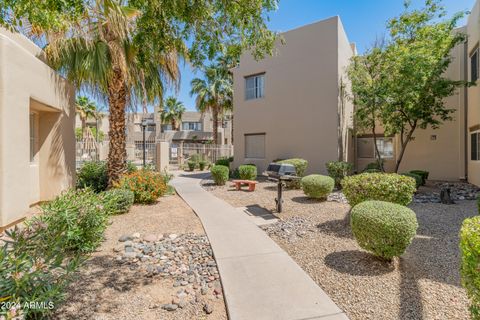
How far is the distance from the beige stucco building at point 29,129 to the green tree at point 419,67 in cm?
1270

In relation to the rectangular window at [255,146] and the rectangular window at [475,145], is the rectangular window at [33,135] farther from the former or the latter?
the rectangular window at [475,145]

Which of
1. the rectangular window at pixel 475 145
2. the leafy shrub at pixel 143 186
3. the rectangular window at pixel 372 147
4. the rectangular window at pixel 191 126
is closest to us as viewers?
the leafy shrub at pixel 143 186

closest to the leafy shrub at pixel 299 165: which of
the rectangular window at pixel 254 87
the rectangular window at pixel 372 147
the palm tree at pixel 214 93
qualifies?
the rectangular window at pixel 254 87

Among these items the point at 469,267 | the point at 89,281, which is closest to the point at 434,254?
the point at 469,267

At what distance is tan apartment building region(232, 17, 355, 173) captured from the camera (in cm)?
1254

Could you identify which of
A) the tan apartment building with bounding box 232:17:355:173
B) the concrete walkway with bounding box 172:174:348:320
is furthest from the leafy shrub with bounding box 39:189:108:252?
the tan apartment building with bounding box 232:17:355:173

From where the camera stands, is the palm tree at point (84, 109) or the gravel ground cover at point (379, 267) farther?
the palm tree at point (84, 109)

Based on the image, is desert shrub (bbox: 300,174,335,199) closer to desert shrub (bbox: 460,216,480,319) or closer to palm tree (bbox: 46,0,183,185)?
desert shrub (bbox: 460,216,480,319)

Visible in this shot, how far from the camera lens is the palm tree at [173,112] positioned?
122 ft

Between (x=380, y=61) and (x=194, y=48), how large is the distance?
1066cm

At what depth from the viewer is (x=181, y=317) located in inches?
123

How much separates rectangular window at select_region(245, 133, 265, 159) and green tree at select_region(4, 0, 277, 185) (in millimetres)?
7529

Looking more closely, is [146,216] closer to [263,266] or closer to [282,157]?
[263,266]

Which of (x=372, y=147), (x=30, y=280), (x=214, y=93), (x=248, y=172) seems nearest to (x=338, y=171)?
(x=248, y=172)
